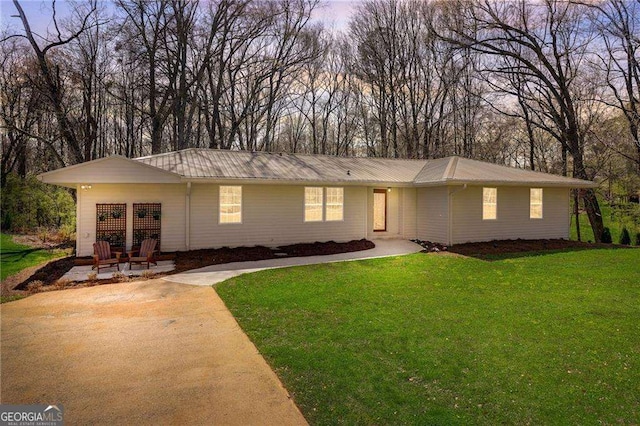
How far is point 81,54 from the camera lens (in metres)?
19.3

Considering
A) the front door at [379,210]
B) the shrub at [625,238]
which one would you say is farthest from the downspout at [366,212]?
the shrub at [625,238]

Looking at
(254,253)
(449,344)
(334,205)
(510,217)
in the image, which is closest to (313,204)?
(334,205)

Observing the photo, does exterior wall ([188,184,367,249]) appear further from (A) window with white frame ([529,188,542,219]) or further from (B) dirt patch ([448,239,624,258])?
(A) window with white frame ([529,188,542,219])

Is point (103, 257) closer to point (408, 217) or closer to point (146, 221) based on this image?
point (146, 221)

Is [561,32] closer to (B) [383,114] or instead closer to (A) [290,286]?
(B) [383,114]

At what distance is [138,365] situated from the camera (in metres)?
3.89

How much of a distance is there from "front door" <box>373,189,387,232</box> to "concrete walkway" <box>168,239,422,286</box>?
121 centimetres

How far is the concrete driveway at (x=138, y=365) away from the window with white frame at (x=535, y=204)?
13504 millimetres

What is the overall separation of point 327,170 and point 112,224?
7.47 metres

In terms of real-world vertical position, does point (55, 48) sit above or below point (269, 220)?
above

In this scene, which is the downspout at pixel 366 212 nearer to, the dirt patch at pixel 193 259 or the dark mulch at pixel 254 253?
the dirt patch at pixel 193 259

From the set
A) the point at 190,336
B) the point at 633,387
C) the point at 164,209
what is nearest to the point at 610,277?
the point at 633,387

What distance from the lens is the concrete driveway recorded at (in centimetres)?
305

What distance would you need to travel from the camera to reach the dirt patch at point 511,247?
11.9 meters
